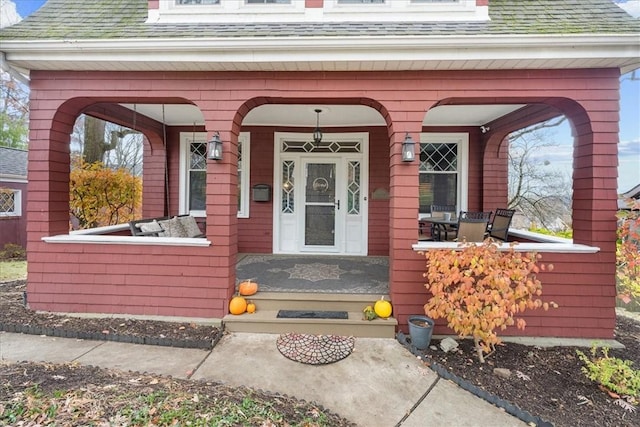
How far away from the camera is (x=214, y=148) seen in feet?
11.1

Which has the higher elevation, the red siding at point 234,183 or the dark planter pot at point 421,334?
the red siding at point 234,183

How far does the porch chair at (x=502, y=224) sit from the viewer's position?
14.9 ft

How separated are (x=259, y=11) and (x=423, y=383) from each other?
14.1ft

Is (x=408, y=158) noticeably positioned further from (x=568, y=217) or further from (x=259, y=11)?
(x=568, y=217)

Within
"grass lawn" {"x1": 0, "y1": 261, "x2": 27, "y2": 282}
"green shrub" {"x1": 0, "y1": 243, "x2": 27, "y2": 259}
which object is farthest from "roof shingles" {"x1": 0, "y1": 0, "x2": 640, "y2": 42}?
"green shrub" {"x1": 0, "y1": 243, "x2": 27, "y2": 259}

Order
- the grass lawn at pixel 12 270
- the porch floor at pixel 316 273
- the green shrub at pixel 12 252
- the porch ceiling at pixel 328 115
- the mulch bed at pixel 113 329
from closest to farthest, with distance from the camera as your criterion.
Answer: the mulch bed at pixel 113 329 < the porch floor at pixel 316 273 < the porch ceiling at pixel 328 115 < the grass lawn at pixel 12 270 < the green shrub at pixel 12 252

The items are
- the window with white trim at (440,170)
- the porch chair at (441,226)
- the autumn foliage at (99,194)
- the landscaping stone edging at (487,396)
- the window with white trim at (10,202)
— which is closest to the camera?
the landscaping stone edging at (487,396)

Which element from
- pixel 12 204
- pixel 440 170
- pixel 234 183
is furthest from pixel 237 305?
pixel 12 204

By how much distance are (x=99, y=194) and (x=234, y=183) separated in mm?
5288

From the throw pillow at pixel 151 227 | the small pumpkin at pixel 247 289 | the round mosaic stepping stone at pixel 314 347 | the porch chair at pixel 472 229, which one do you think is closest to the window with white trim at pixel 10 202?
the throw pillow at pixel 151 227

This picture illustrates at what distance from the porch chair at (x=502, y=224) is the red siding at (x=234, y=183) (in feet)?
3.19

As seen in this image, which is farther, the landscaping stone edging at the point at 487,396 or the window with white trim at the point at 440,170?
the window with white trim at the point at 440,170

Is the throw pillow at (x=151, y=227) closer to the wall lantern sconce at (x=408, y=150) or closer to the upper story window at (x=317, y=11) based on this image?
the upper story window at (x=317, y=11)

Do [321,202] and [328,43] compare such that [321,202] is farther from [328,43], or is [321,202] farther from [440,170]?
[328,43]
